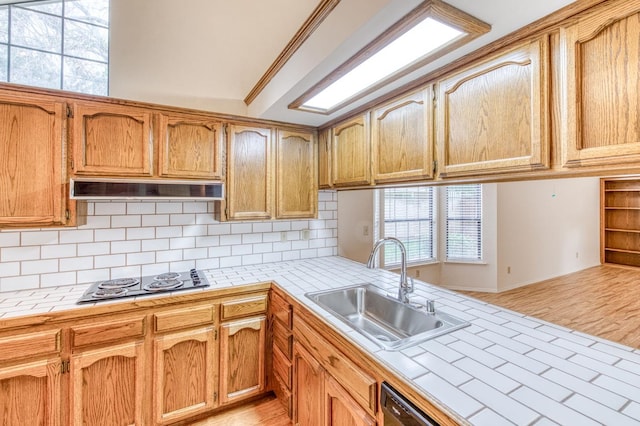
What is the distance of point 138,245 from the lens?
2211mm

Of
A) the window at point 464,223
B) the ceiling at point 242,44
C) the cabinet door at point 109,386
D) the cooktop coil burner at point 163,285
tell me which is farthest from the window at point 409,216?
the cabinet door at point 109,386

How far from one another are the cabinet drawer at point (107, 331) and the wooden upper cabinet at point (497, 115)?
200 cm

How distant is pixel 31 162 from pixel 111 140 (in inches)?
16.9

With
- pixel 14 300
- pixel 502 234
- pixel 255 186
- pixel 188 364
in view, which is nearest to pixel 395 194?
pixel 502 234

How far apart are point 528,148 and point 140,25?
7.56 feet

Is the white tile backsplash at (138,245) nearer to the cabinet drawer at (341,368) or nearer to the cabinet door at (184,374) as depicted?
the cabinet door at (184,374)

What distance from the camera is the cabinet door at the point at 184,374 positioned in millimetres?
1812

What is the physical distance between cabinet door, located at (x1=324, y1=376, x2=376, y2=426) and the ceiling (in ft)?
5.07

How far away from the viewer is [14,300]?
1704 millimetres

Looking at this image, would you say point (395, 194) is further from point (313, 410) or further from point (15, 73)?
point (15, 73)

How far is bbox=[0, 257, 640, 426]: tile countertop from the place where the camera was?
0.77 meters

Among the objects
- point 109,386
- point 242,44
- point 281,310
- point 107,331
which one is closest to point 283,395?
point 281,310

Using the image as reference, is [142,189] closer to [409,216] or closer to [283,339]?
[283,339]

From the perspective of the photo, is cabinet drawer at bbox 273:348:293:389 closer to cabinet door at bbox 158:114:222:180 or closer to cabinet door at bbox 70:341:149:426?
cabinet door at bbox 70:341:149:426
